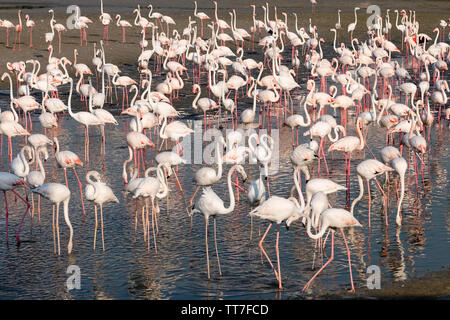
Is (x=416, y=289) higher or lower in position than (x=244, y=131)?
lower

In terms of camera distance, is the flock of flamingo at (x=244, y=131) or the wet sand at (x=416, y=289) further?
the flock of flamingo at (x=244, y=131)

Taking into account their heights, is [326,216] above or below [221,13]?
below

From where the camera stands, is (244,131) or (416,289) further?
(244,131)

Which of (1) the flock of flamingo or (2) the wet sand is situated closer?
(2) the wet sand

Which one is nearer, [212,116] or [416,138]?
[416,138]

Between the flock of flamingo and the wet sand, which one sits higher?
the flock of flamingo

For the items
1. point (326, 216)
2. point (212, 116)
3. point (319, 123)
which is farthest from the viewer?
point (212, 116)

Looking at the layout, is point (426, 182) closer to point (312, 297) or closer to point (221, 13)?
point (312, 297)

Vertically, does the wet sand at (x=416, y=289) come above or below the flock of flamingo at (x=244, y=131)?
below

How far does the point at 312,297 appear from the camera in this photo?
8086 mm
